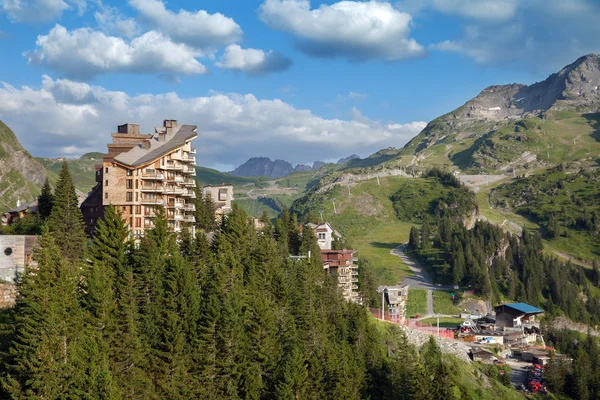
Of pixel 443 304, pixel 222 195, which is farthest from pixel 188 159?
pixel 443 304

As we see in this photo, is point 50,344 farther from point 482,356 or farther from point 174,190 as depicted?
point 482,356

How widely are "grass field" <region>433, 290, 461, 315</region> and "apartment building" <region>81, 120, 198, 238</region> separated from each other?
95.4 metres

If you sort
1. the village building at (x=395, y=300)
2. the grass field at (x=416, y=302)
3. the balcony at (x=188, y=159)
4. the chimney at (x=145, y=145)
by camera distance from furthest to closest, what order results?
the grass field at (x=416, y=302)
the village building at (x=395, y=300)
the balcony at (x=188, y=159)
the chimney at (x=145, y=145)

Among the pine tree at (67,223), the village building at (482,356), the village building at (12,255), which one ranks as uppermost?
the pine tree at (67,223)

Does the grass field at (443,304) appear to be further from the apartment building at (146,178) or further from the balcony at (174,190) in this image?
the balcony at (174,190)

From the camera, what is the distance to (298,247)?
11606 cm

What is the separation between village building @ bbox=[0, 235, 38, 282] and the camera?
233ft

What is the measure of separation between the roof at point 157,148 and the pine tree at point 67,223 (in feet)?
29.0

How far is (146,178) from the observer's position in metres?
92.1

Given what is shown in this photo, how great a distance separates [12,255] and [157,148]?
3225 cm

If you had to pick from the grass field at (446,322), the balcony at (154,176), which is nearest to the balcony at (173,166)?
the balcony at (154,176)

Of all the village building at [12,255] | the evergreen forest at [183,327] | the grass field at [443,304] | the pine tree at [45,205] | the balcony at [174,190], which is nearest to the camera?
the evergreen forest at [183,327]

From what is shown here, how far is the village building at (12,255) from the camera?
71.1 metres

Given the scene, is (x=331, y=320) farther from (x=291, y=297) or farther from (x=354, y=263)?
(x=354, y=263)
